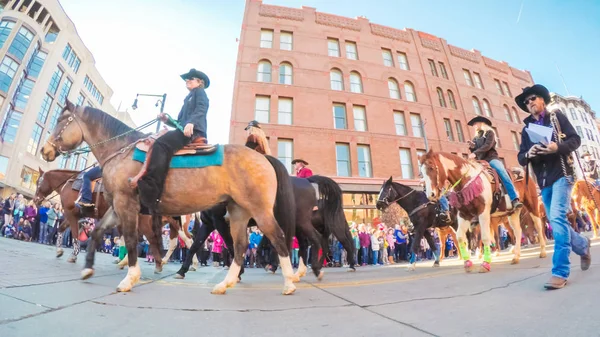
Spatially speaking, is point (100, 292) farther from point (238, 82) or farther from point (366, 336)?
point (238, 82)

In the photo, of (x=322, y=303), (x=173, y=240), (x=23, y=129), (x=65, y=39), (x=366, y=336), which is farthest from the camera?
(x=65, y=39)

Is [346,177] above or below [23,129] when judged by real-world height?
below

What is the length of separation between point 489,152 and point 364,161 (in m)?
15.4

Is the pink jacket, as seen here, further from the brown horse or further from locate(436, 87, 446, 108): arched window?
locate(436, 87, 446, 108): arched window

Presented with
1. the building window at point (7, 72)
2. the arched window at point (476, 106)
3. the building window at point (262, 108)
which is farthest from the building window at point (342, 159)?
the building window at point (7, 72)

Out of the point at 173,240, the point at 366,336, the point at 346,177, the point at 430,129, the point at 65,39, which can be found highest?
the point at 65,39

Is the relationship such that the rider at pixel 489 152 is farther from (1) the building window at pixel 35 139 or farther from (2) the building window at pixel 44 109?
(2) the building window at pixel 44 109

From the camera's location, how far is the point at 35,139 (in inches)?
1313

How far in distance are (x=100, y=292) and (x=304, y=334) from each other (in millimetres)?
2302

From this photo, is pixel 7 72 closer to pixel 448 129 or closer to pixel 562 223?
pixel 562 223

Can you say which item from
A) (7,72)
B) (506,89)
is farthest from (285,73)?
(7,72)

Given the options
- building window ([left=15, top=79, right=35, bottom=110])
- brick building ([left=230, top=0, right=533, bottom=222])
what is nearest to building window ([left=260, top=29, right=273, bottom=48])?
brick building ([left=230, top=0, right=533, bottom=222])

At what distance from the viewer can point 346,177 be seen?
805 inches

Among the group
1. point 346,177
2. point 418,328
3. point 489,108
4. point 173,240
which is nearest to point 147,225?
point 173,240
